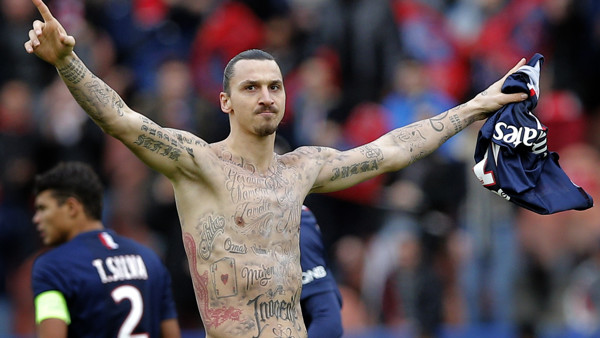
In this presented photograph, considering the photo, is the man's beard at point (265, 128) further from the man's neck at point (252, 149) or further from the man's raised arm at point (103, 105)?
the man's raised arm at point (103, 105)

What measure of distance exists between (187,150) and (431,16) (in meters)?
8.42

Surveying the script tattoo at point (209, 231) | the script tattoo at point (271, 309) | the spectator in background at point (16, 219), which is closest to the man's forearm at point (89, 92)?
the script tattoo at point (209, 231)

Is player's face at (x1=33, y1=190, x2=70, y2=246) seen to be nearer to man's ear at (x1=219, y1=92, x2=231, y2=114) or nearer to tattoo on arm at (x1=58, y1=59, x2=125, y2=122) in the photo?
man's ear at (x1=219, y1=92, x2=231, y2=114)

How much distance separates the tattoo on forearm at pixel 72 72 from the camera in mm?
5695

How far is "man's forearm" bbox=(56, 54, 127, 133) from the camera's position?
570 cm

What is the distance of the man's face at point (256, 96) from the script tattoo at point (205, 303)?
29.8 inches

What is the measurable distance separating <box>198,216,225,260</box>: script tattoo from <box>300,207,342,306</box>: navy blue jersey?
4.10 ft

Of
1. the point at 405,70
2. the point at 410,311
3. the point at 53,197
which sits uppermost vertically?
the point at 405,70

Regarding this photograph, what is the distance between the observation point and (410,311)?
11.6 meters

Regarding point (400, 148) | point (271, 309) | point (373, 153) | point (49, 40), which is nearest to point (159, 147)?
point (49, 40)

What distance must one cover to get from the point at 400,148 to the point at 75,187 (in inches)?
96.7

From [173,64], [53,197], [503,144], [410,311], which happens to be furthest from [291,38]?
[503,144]

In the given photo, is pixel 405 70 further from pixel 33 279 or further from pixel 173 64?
pixel 33 279

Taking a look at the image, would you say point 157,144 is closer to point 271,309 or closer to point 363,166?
point 271,309
